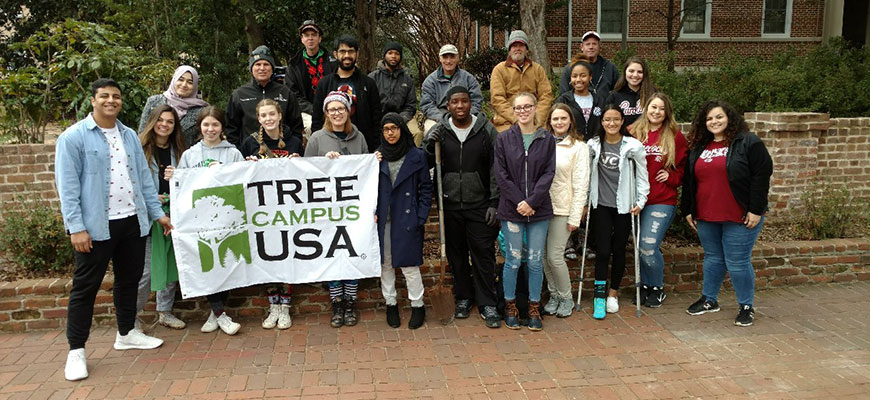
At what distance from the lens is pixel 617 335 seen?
17.3 feet

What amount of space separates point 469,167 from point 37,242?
3807mm

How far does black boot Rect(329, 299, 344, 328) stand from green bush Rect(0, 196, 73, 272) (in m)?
2.40

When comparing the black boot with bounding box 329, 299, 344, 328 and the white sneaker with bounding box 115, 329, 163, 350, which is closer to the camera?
the white sneaker with bounding box 115, 329, 163, 350

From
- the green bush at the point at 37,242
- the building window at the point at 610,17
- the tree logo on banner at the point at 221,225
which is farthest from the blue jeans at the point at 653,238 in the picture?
the building window at the point at 610,17

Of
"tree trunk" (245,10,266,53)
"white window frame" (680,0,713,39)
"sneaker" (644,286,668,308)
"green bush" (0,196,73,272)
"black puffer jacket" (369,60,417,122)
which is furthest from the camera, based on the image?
"white window frame" (680,0,713,39)

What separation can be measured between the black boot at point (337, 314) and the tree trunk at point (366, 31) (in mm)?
9295

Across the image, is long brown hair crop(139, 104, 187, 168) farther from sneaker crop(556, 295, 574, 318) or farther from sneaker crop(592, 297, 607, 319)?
sneaker crop(592, 297, 607, 319)

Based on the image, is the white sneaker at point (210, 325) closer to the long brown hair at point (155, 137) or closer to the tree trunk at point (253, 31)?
the long brown hair at point (155, 137)

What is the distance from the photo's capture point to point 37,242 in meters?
5.73

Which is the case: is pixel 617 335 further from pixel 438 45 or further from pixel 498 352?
pixel 438 45

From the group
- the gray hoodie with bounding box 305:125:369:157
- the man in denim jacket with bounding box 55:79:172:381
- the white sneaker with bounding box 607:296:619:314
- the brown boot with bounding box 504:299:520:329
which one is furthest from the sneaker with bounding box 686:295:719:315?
the man in denim jacket with bounding box 55:79:172:381

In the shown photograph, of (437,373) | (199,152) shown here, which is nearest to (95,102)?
(199,152)

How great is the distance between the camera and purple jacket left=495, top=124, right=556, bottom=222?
521 cm

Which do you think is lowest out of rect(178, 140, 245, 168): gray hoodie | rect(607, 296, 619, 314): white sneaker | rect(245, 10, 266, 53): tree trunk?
rect(607, 296, 619, 314): white sneaker
